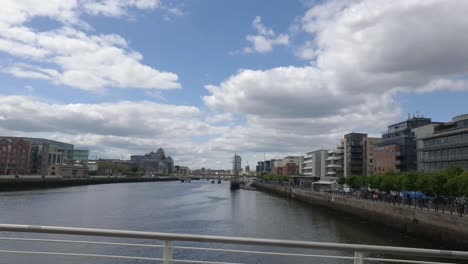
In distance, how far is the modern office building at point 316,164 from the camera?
16188 centimetres

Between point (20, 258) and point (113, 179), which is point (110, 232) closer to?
point (20, 258)

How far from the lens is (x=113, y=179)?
190750mm

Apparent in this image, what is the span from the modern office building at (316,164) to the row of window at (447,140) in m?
75.7

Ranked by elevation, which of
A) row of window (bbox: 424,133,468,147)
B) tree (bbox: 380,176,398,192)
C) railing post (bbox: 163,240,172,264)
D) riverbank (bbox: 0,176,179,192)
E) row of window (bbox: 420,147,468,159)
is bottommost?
riverbank (bbox: 0,176,179,192)

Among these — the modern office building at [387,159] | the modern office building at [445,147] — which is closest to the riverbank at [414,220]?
the modern office building at [445,147]

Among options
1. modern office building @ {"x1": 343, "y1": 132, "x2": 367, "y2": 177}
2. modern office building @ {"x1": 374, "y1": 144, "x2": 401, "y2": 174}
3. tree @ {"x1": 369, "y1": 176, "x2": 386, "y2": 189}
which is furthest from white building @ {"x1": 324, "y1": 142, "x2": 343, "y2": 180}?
tree @ {"x1": 369, "y1": 176, "x2": 386, "y2": 189}

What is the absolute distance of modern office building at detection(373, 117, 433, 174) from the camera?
105 meters

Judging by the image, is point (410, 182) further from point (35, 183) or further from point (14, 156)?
point (14, 156)

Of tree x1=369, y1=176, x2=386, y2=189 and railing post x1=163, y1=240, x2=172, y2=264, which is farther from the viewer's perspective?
tree x1=369, y1=176, x2=386, y2=189

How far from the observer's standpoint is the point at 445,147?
77.2 metres

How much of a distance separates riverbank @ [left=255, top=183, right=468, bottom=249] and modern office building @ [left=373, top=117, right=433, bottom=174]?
144ft

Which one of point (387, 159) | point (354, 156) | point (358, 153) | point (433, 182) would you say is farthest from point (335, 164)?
point (433, 182)

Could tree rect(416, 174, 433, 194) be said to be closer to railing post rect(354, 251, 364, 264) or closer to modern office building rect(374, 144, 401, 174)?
modern office building rect(374, 144, 401, 174)

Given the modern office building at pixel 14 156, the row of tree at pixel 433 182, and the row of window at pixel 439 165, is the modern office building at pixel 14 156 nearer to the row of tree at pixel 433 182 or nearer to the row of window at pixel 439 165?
the row of tree at pixel 433 182
